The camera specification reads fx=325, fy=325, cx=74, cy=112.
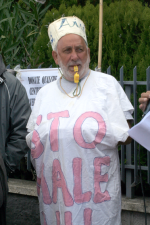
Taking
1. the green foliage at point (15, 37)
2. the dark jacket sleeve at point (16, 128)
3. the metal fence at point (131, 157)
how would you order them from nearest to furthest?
the dark jacket sleeve at point (16, 128), the metal fence at point (131, 157), the green foliage at point (15, 37)

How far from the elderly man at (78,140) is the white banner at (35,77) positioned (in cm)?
91

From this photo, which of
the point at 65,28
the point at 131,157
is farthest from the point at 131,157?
the point at 65,28

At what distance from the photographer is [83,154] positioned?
2305mm

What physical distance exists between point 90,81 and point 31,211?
2.07 m

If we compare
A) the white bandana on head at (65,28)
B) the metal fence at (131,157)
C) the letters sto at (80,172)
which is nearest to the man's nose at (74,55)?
the white bandana on head at (65,28)

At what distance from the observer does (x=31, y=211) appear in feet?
12.7

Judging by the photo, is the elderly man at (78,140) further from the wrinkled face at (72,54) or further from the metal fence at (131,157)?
the metal fence at (131,157)

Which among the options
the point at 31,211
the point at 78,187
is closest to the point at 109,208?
the point at 78,187

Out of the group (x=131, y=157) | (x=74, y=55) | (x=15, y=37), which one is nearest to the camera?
(x=74, y=55)

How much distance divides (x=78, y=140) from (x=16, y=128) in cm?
57

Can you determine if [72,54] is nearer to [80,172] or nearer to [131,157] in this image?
[80,172]

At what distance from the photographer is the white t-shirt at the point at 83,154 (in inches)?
90.6

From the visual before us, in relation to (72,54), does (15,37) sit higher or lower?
higher

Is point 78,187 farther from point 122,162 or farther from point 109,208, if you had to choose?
point 122,162
